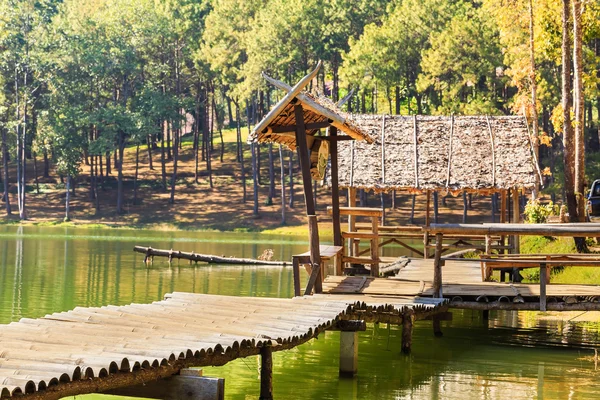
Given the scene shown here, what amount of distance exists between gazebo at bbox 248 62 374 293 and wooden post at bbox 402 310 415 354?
5.72ft

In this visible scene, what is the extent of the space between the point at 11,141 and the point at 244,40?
20.7 metres

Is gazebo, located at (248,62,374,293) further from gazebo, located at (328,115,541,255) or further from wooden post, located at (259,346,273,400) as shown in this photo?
gazebo, located at (328,115,541,255)

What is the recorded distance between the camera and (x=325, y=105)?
18.8 m

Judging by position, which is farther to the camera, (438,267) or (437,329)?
(437,329)

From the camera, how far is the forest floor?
66.4 m

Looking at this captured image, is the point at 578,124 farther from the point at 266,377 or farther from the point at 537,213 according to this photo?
the point at 266,377

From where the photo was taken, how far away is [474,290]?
19.4m

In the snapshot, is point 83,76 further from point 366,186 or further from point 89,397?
point 89,397

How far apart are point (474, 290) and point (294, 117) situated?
15.3 ft

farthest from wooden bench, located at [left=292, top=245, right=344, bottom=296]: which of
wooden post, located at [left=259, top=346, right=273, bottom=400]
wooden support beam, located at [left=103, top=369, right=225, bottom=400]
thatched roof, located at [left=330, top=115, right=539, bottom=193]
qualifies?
thatched roof, located at [left=330, top=115, right=539, bottom=193]

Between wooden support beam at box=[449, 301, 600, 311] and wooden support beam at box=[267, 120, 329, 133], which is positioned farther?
wooden support beam at box=[267, 120, 329, 133]

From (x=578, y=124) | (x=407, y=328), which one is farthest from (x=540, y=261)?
(x=578, y=124)

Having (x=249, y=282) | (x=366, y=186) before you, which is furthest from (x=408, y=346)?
(x=249, y=282)

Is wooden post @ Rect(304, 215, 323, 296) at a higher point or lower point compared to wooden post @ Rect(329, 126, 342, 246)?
lower
